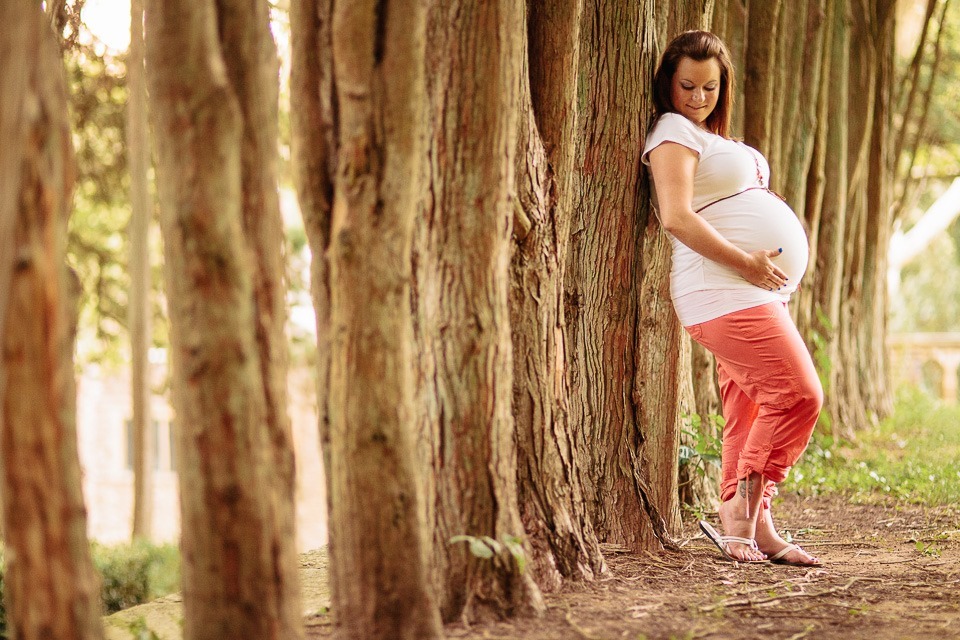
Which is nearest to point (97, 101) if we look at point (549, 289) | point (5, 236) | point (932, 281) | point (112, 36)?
point (112, 36)

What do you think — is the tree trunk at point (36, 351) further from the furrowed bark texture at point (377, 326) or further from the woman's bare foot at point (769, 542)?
the woman's bare foot at point (769, 542)

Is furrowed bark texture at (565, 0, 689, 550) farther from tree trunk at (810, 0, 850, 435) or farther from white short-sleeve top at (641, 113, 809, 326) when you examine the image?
tree trunk at (810, 0, 850, 435)

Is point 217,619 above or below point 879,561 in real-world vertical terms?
above

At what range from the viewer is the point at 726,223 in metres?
4.14

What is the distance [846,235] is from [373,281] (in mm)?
8714

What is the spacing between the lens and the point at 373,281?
279 cm

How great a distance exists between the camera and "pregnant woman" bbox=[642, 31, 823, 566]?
4.03m

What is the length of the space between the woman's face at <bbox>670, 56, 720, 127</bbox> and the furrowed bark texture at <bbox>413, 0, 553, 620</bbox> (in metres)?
1.24

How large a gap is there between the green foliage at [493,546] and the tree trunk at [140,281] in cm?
865

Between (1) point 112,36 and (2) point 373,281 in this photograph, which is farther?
(1) point 112,36

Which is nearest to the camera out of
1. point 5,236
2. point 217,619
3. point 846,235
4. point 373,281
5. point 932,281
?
point 5,236

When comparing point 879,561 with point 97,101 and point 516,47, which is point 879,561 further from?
point 97,101

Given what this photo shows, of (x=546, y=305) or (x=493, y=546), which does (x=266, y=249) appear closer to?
(x=493, y=546)

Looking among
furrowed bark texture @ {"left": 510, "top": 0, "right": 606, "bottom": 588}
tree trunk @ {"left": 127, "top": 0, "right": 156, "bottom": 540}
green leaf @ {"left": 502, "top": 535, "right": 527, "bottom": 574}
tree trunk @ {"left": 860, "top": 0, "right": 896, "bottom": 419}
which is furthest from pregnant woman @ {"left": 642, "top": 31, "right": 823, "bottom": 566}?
tree trunk @ {"left": 127, "top": 0, "right": 156, "bottom": 540}
